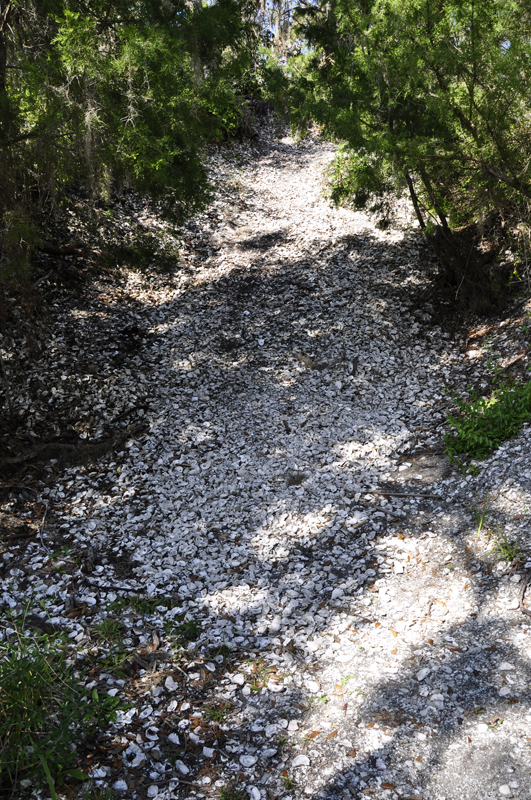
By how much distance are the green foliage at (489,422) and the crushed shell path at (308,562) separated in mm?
194

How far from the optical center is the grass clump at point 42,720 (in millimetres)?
2566

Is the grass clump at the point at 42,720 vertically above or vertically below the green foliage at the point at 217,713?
above

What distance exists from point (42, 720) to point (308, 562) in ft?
7.82

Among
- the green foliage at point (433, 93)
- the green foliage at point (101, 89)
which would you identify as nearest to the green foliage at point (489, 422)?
the green foliage at point (433, 93)

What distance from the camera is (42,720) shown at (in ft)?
9.04

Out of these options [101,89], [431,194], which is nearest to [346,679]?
[101,89]

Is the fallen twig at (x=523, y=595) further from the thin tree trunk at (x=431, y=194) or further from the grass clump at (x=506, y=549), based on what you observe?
the thin tree trunk at (x=431, y=194)

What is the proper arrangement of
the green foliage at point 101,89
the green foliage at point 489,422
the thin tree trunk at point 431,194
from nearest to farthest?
the green foliage at point 101,89 → the green foliage at point 489,422 → the thin tree trunk at point 431,194

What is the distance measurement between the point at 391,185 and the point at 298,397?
341cm

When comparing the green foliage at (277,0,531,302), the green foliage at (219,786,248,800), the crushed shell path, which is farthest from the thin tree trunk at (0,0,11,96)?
the green foliage at (219,786,248,800)

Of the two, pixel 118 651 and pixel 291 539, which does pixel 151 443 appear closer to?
pixel 291 539

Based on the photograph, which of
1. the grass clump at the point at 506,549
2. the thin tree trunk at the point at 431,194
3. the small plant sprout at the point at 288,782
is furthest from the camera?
the thin tree trunk at the point at 431,194

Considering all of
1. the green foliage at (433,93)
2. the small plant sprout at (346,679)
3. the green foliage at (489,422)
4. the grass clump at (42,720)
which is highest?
the green foliage at (433,93)

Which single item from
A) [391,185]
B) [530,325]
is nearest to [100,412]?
[391,185]
